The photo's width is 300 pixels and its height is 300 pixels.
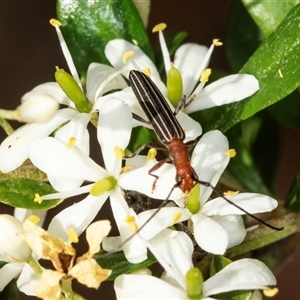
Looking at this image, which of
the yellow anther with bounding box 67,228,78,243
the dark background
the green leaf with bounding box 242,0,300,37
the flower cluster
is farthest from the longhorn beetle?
the dark background

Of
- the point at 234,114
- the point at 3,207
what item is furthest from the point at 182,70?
the point at 3,207

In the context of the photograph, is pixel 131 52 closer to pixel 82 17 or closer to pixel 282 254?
pixel 82 17

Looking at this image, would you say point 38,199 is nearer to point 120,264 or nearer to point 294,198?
point 120,264

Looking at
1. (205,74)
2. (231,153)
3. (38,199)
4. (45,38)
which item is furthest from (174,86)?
(45,38)

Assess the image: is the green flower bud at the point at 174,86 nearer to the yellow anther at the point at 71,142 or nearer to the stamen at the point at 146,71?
the stamen at the point at 146,71

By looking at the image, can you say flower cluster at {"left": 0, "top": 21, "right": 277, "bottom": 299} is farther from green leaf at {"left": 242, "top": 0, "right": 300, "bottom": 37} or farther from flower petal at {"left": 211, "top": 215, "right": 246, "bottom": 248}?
green leaf at {"left": 242, "top": 0, "right": 300, "bottom": 37}

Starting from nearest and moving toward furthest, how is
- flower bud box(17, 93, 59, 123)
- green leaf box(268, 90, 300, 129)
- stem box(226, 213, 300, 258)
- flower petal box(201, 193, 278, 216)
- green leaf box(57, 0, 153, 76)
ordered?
flower bud box(17, 93, 59, 123) → flower petal box(201, 193, 278, 216) → stem box(226, 213, 300, 258) → green leaf box(57, 0, 153, 76) → green leaf box(268, 90, 300, 129)
